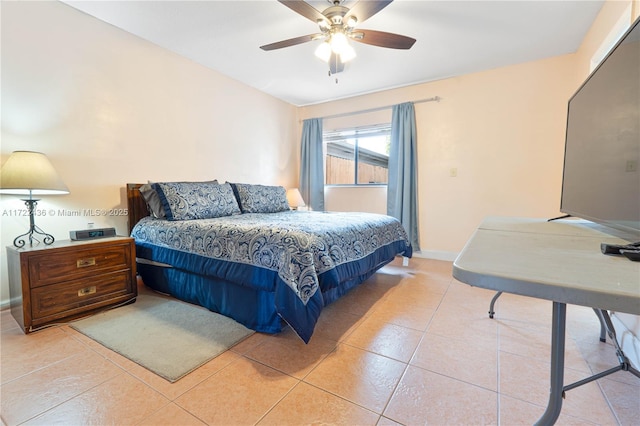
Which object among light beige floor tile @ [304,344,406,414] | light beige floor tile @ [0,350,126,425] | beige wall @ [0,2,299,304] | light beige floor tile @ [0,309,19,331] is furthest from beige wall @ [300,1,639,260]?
light beige floor tile @ [0,309,19,331]

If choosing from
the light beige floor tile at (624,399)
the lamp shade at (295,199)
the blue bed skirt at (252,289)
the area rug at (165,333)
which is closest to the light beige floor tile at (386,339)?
the blue bed skirt at (252,289)

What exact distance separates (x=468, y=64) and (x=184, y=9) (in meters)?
3.04

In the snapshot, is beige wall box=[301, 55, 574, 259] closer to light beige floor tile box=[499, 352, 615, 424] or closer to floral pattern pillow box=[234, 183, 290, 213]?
floral pattern pillow box=[234, 183, 290, 213]

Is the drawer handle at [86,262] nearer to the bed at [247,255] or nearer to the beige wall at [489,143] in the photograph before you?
the bed at [247,255]

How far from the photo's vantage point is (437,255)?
375 centimetres

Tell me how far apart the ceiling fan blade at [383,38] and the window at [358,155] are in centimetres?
187

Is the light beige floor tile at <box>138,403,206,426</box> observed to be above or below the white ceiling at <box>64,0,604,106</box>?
below

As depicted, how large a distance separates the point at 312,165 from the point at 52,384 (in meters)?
3.84

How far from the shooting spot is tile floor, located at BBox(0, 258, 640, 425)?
3.66 feet

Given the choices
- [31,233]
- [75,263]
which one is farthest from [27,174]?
[75,263]

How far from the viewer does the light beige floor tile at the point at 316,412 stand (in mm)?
1087

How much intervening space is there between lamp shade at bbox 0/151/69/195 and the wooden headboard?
0.70m

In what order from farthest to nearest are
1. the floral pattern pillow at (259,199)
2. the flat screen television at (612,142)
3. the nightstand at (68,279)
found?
the floral pattern pillow at (259,199)
the nightstand at (68,279)
the flat screen television at (612,142)

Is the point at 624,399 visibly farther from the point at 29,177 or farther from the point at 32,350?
the point at 29,177
